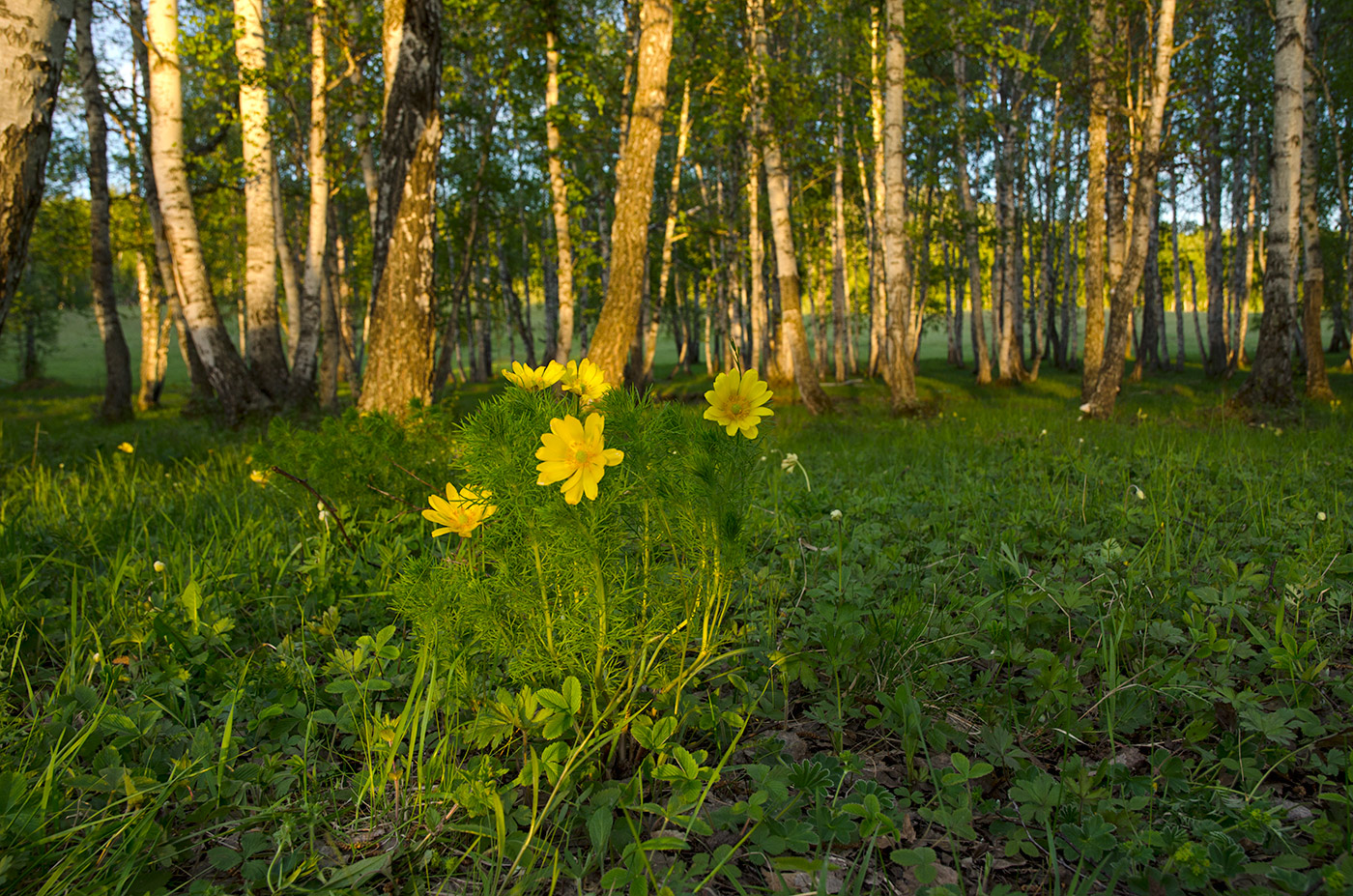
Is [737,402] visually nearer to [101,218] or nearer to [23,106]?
[23,106]

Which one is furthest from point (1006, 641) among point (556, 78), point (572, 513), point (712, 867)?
point (556, 78)

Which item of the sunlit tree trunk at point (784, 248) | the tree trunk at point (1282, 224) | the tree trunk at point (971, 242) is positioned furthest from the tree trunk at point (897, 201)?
the tree trunk at point (971, 242)

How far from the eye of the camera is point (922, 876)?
1.15 m

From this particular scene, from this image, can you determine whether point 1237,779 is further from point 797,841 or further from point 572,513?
point 572,513

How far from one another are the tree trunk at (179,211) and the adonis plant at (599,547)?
813 cm

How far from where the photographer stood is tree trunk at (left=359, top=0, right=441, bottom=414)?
15.8ft

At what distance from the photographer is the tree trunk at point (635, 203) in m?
6.72

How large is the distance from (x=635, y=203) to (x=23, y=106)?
458 centimetres

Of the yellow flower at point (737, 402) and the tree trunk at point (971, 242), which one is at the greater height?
the tree trunk at point (971, 242)

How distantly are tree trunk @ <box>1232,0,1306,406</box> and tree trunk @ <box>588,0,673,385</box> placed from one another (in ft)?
23.0

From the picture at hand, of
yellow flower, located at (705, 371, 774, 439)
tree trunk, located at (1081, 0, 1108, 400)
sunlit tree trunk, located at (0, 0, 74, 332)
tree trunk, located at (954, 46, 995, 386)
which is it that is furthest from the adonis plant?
tree trunk, located at (954, 46, 995, 386)

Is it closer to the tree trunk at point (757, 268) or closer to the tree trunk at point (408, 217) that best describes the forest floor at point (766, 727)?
the tree trunk at point (408, 217)

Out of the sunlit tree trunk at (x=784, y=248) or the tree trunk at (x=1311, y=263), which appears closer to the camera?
the tree trunk at (x=1311, y=263)

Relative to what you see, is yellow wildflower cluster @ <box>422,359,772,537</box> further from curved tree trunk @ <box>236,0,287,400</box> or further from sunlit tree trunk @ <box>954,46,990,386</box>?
sunlit tree trunk @ <box>954,46,990,386</box>
